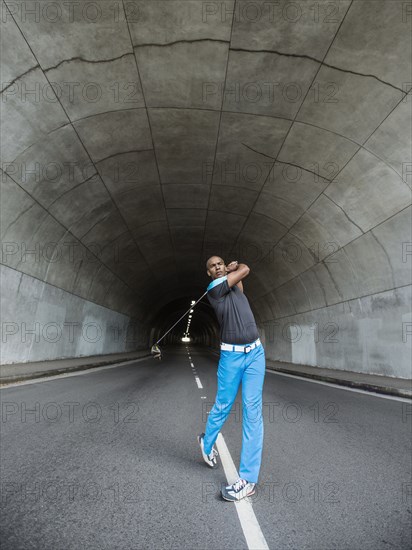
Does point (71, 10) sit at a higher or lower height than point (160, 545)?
higher

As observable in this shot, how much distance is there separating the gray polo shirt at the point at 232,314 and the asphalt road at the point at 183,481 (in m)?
1.37

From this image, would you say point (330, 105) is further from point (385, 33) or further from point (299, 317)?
point (299, 317)

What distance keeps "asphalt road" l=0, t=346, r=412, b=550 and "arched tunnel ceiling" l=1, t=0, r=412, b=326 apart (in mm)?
5715

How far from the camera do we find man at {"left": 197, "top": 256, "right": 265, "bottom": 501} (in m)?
3.12

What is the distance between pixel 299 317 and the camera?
18.0 m

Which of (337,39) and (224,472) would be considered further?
(337,39)

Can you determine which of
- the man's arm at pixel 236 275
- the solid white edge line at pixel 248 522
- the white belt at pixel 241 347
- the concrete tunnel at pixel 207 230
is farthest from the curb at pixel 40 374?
the man's arm at pixel 236 275

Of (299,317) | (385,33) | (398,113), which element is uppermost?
(385,33)

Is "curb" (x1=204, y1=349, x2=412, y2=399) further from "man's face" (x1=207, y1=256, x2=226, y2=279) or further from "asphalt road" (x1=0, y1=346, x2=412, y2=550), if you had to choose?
"man's face" (x1=207, y1=256, x2=226, y2=279)

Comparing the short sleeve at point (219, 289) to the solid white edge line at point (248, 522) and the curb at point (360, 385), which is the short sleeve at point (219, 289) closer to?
the solid white edge line at point (248, 522)

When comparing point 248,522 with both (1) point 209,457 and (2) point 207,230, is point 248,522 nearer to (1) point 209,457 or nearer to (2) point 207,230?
(1) point 209,457

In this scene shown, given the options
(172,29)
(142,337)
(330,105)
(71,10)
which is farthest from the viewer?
(142,337)

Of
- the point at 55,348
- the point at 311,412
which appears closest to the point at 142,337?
the point at 55,348

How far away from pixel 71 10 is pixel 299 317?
1529 cm
